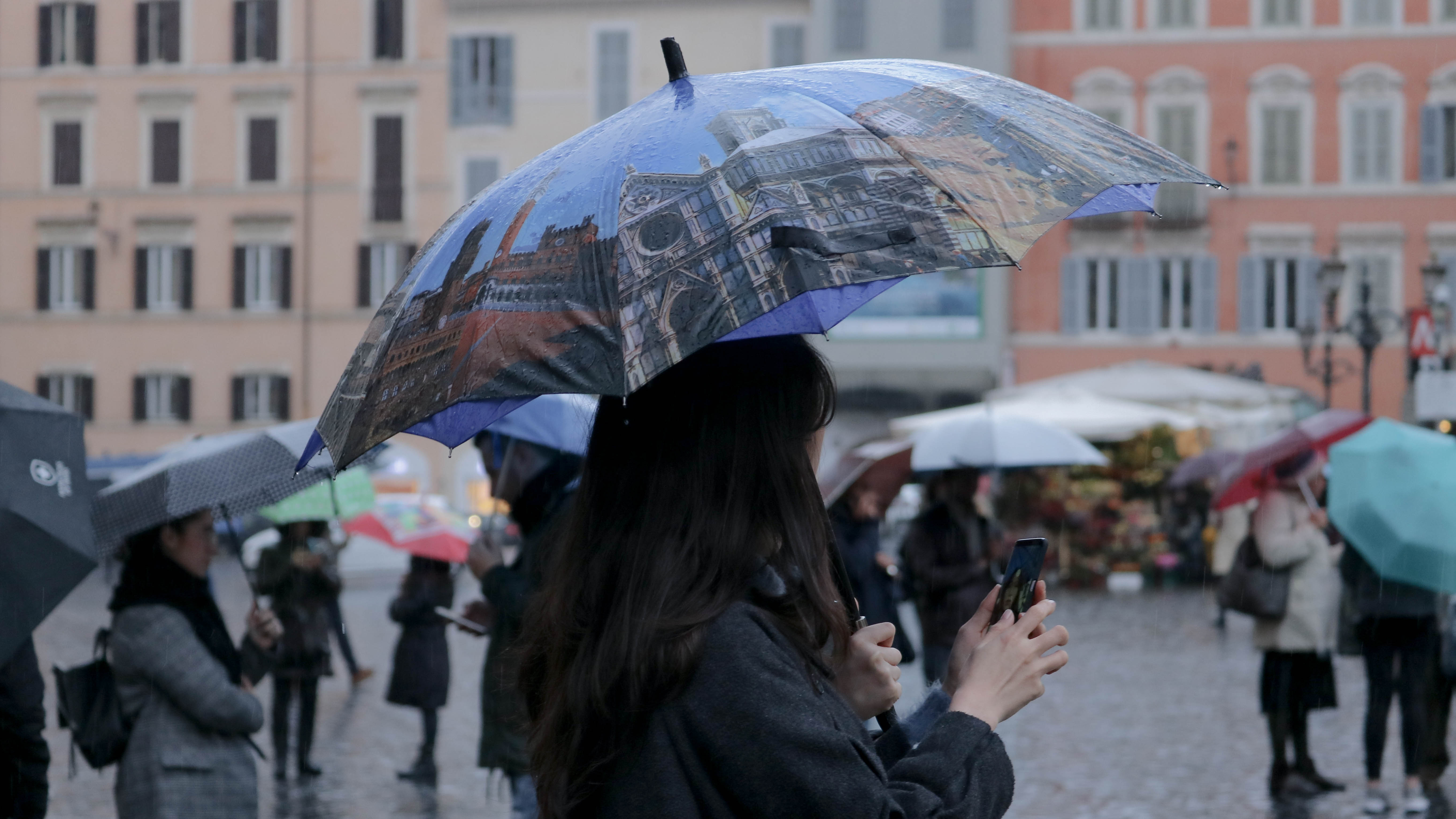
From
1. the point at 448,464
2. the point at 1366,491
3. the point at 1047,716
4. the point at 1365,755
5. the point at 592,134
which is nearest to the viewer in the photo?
the point at 592,134

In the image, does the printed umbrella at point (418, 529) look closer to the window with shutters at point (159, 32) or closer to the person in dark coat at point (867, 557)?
the person in dark coat at point (867, 557)

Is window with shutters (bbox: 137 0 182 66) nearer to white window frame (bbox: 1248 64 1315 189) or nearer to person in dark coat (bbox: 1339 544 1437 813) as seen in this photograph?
white window frame (bbox: 1248 64 1315 189)

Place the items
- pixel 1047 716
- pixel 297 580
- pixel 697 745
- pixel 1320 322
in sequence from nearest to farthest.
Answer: pixel 697 745 < pixel 297 580 < pixel 1047 716 < pixel 1320 322

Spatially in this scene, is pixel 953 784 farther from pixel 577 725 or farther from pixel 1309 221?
pixel 1309 221

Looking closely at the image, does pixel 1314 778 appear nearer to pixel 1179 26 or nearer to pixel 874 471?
pixel 874 471

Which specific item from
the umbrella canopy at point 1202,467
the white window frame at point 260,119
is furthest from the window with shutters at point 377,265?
the umbrella canopy at point 1202,467

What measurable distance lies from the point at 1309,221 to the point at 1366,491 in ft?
91.7

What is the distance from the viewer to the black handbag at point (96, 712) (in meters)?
4.17

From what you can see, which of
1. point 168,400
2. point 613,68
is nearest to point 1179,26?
point 613,68

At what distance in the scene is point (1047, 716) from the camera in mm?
10031

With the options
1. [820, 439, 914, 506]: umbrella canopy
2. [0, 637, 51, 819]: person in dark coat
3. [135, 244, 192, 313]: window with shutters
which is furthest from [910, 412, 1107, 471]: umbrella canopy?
[135, 244, 192, 313]: window with shutters

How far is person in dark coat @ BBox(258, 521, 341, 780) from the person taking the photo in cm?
828

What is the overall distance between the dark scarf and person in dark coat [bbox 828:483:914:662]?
3882 mm

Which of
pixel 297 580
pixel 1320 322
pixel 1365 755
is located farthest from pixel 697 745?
pixel 1320 322
